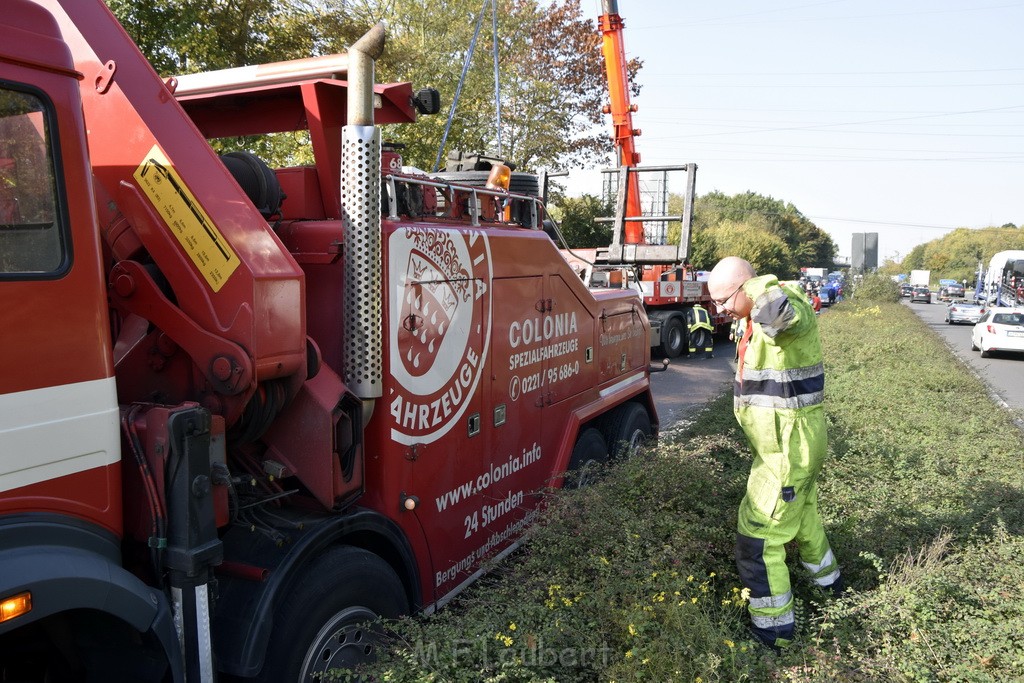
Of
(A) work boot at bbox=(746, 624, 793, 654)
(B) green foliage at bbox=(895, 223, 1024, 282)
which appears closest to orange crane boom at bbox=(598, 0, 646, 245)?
(A) work boot at bbox=(746, 624, 793, 654)

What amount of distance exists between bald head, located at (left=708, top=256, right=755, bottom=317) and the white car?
1857 centimetres

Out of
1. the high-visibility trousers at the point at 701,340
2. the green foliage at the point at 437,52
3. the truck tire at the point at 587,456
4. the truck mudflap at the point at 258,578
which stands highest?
the green foliage at the point at 437,52

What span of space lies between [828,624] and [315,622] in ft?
7.08

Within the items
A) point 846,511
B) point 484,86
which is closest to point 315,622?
A: point 846,511

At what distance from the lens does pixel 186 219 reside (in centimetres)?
249

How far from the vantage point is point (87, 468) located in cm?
205

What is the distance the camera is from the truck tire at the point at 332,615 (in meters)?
2.63

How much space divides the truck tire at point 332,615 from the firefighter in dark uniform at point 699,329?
1390 cm

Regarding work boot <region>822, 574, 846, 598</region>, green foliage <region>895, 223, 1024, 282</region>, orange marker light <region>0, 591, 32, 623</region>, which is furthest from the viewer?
green foliage <region>895, 223, 1024, 282</region>

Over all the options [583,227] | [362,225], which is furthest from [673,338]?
[362,225]

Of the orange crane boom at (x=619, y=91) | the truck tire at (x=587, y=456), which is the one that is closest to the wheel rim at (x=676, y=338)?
the orange crane boom at (x=619, y=91)

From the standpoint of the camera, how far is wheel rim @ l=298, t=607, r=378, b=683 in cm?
274

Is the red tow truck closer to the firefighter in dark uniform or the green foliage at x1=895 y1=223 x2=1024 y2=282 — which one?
the firefighter in dark uniform

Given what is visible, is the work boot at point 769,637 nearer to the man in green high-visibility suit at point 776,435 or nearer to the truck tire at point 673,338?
the man in green high-visibility suit at point 776,435
